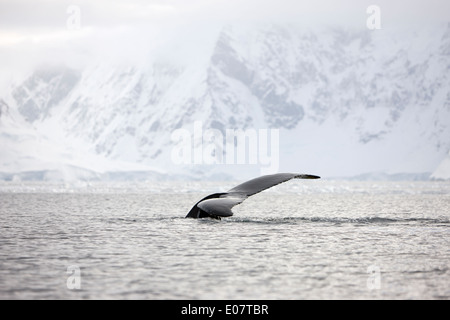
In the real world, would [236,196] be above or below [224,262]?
above

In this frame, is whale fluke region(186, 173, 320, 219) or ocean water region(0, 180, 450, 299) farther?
whale fluke region(186, 173, 320, 219)

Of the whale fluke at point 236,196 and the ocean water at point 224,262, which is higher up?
the whale fluke at point 236,196

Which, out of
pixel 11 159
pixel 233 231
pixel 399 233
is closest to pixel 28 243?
pixel 233 231

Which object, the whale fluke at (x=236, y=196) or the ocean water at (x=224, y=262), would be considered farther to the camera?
the whale fluke at (x=236, y=196)

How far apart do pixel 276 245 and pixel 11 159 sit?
490ft

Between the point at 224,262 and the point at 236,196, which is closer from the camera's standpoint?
the point at 224,262

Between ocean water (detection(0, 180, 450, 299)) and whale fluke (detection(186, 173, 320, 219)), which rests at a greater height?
whale fluke (detection(186, 173, 320, 219))

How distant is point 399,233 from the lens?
85.8ft
